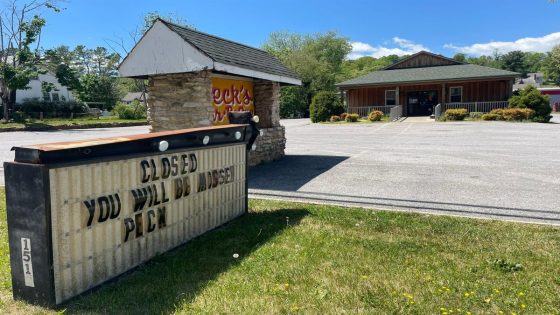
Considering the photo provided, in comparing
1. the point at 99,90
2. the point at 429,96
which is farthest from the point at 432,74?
the point at 99,90

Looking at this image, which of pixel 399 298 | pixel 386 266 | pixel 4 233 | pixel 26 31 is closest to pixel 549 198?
pixel 386 266

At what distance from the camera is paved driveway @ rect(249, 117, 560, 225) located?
6.76 metres

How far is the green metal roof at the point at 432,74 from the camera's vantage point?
3347 centimetres

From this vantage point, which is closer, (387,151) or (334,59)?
(387,151)

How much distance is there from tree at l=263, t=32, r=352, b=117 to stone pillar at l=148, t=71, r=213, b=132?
39.0 m

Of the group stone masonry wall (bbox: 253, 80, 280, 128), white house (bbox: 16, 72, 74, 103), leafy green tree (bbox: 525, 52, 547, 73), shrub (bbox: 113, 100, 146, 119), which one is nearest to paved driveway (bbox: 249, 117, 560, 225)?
stone masonry wall (bbox: 253, 80, 280, 128)

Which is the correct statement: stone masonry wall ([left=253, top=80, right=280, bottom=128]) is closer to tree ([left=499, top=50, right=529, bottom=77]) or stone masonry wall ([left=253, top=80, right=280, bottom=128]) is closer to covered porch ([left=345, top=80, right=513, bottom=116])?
covered porch ([left=345, top=80, right=513, bottom=116])

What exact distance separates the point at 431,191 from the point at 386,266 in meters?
4.16

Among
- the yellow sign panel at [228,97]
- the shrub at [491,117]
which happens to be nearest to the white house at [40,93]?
the yellow sign panel at [228,97]

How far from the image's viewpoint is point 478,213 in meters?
6.24

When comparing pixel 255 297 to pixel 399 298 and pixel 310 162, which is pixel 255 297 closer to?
pixel 399 298

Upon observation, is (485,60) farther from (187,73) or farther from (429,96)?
(187,73)

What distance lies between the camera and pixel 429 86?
36.6 metres

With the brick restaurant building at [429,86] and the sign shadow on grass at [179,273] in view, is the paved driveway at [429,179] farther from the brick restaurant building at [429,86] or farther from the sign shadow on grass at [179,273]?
the brick restaurant building at [429,86]
